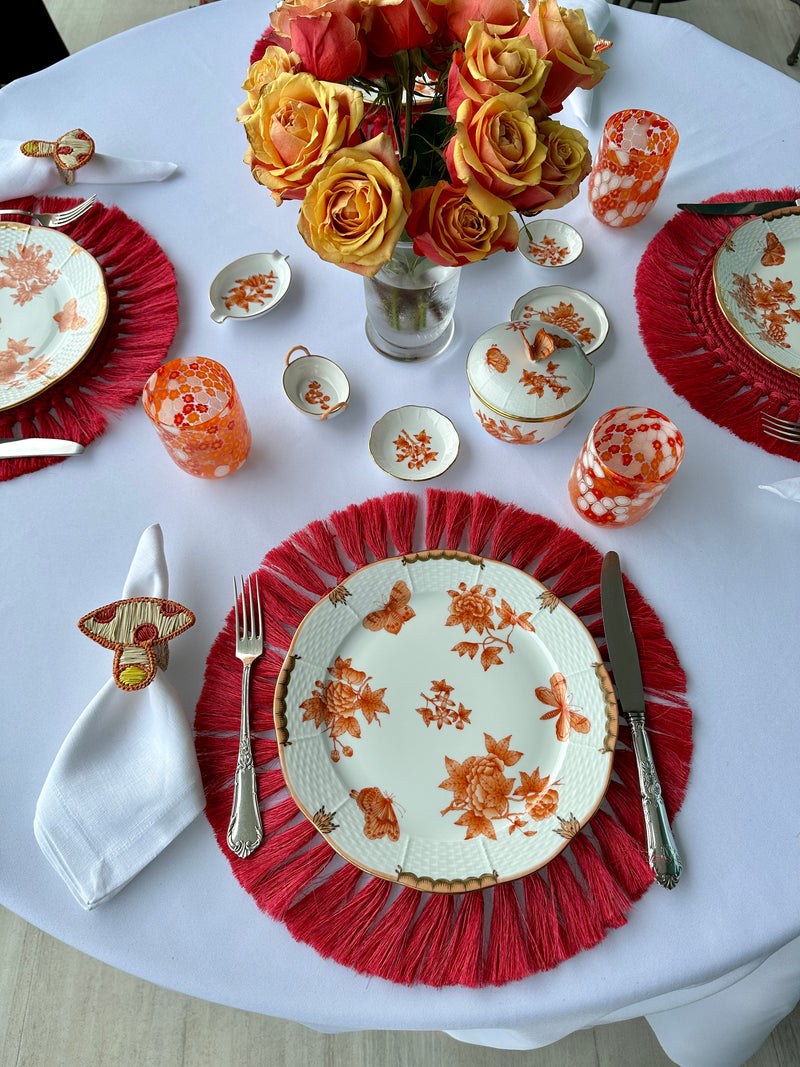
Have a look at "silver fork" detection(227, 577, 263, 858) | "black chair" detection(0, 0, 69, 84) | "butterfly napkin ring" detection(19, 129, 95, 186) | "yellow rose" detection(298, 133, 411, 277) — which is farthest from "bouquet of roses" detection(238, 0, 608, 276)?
"black chair" detection(0, 0, 69, 84)

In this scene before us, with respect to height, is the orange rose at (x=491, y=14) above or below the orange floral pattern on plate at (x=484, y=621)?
above

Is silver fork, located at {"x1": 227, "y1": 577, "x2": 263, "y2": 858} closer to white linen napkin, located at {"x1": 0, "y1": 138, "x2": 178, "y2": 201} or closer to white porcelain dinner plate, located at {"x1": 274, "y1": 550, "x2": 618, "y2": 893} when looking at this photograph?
white porcelain dinner plate, located at {"x1": 274, "y1": 550, "x2": 618, "y2": 893}

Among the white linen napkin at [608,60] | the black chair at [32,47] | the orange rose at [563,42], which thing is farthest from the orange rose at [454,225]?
the black chair at [32,47]

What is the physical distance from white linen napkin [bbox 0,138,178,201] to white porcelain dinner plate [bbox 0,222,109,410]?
0.07m

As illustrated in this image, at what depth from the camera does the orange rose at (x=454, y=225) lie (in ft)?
1.72

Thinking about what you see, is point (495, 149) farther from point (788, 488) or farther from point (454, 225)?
point (788, 488)

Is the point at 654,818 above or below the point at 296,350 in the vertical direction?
below

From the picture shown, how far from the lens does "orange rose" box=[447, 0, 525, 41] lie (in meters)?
0.49

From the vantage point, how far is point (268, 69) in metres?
0.54

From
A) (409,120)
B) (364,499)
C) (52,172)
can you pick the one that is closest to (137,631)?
(364,499)

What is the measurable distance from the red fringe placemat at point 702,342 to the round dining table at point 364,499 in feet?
0.05

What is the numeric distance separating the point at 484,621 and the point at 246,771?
23cm

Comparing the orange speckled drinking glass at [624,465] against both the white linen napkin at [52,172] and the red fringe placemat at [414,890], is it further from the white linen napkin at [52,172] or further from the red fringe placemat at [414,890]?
the white linen napkin at [52,172]

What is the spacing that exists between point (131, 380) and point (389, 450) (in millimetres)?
278
